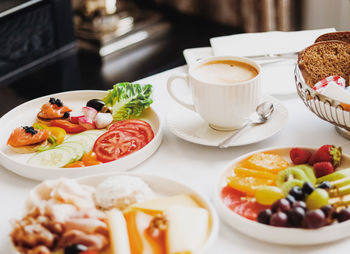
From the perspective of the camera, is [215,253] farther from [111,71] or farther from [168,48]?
[168,48]

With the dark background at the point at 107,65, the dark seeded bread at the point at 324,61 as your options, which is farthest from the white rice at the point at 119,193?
the dark background at the point at 107,65

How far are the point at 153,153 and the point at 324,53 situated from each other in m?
0.56

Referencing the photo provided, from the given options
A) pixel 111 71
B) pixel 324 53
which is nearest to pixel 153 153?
pixel 324 53

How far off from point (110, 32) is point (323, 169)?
2425 millimetres

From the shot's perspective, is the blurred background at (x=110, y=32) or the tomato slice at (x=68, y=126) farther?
the blurred background at (x=110, y=32)

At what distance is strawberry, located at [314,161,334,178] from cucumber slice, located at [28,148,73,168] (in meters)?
0.58

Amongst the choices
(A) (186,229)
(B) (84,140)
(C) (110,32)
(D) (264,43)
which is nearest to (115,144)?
(B) (84,140)

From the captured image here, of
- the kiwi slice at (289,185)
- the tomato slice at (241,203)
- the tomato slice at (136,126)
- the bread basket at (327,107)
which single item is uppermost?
the bread basket at (327,107)

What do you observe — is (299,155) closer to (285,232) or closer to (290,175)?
(290,175)

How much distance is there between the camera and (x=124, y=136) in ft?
4.29

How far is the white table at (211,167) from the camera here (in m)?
0.97

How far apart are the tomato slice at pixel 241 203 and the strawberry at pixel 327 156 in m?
0.20

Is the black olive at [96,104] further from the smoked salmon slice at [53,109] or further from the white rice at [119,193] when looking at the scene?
the white rice at [119,193]

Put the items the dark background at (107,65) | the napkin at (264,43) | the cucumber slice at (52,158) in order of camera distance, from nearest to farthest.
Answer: the cucumber slice at (52,158), the napkin at (264,43), the dark background at (107,65)
